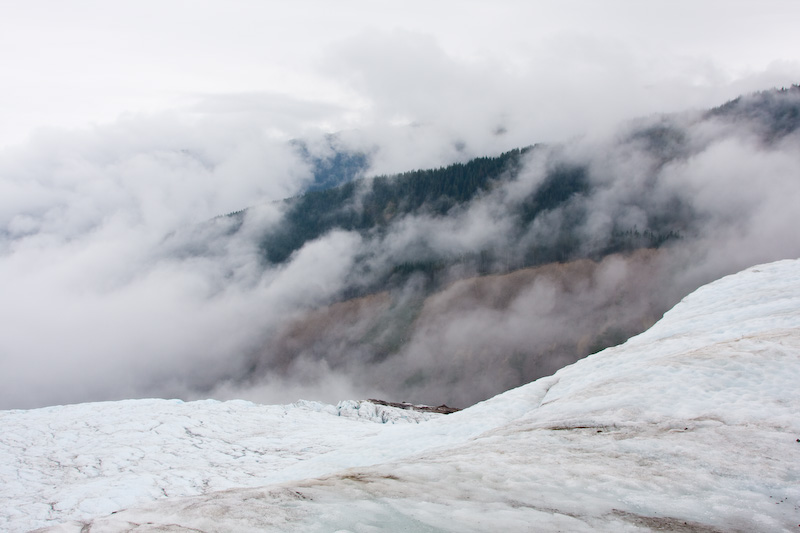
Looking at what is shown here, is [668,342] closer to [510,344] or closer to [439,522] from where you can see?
[439,522]

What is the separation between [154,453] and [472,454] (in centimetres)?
3137

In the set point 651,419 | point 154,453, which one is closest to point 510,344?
point 154,453

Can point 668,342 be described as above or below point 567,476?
above

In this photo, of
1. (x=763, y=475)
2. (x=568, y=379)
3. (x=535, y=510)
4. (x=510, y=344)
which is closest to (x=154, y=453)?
(x=568, y=379)

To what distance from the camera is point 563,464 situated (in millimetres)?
13266

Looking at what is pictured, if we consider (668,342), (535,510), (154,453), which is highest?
(668,342)

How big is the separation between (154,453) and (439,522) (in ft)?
114

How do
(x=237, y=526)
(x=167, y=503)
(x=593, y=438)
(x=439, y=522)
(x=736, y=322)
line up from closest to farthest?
(x=237, y=526)
(x=439, y=522)
(x=167, y=503)
(x=593, y=438)
(x=736, y=322)

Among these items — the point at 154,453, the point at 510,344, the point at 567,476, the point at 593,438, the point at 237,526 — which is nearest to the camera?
the point at 237,526

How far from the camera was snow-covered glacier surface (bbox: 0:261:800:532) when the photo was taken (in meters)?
9.85

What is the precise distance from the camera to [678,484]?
11.3m

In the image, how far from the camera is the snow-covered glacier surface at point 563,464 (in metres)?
9.85

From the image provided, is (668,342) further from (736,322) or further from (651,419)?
(651,419)

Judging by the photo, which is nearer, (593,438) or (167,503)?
(167,503)
